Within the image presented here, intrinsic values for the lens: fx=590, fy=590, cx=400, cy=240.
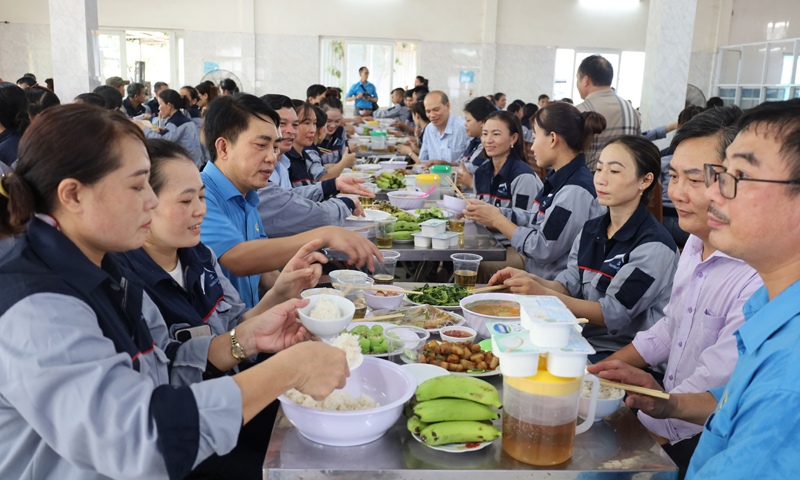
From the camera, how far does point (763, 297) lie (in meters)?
1.31

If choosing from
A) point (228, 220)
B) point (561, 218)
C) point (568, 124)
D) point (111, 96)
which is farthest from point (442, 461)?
point (111, 96)

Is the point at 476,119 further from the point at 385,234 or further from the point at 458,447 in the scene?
the point at 458,447

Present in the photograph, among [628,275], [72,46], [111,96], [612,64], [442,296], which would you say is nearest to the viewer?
[442,296]

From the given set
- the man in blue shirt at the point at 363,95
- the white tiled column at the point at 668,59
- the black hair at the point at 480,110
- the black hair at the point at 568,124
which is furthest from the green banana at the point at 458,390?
the man in blue shirt at the point at 363,95

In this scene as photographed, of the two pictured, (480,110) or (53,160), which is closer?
(53,160)

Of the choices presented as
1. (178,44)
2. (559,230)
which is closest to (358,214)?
(559,230)

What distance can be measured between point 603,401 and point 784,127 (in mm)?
725

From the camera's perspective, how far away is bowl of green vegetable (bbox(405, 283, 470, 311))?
2.25 metres

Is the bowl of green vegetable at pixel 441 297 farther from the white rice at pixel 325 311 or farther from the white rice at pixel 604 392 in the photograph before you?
the white rice at pixel 604 392

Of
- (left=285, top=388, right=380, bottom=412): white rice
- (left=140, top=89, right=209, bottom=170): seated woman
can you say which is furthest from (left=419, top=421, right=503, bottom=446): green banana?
(left=140, top=89, right=209, bottom=170): seated woman

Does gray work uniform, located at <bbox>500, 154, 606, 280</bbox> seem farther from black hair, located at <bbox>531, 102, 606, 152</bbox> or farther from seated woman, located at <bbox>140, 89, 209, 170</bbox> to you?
seated woman, located at <bbox>140, 89, 209, 170</bbox>

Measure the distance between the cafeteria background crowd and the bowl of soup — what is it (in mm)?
163

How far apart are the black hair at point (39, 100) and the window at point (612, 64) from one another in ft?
38.3

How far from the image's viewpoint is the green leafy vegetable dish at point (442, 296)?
2.26 meters
